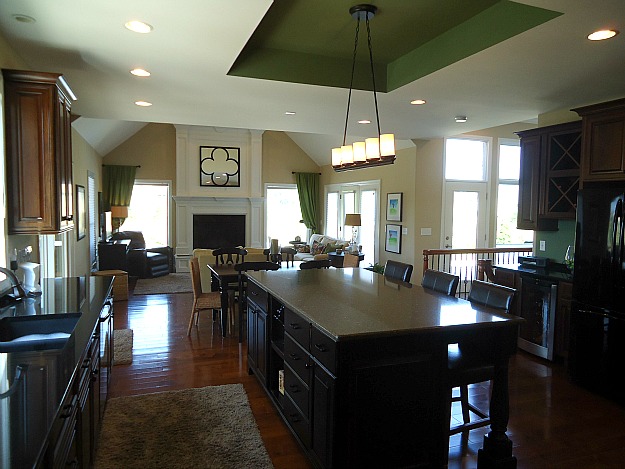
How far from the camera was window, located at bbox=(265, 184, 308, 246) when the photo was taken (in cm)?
1163

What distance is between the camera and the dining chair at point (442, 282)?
129 inches

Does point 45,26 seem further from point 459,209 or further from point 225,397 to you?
point 459,209

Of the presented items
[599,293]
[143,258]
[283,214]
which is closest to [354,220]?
[283,214]

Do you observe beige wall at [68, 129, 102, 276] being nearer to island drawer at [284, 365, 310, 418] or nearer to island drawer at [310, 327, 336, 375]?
island drawer at [284, 365, 310, 418]

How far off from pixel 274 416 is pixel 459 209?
5.95 meters

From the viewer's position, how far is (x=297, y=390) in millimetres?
2658

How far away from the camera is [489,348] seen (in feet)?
8.61

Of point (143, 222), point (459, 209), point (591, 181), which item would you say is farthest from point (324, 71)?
point (143, 222)

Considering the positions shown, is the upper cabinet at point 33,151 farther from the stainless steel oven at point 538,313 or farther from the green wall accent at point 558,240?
the green wall accent at point 558,240

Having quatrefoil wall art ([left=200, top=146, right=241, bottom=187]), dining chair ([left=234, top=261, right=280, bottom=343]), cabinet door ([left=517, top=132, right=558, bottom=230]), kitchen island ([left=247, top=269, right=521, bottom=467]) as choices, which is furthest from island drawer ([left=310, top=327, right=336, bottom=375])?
quatrefoil wall art ([left=200, top=146, right=241, bottom=187])

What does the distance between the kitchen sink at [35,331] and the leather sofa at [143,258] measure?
6.62 m

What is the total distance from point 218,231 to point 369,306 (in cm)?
853

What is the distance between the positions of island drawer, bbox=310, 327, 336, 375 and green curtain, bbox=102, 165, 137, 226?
879 cm

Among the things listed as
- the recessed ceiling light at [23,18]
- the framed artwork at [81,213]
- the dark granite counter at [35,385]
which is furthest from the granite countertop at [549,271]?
the framed artwork at [81,213]
